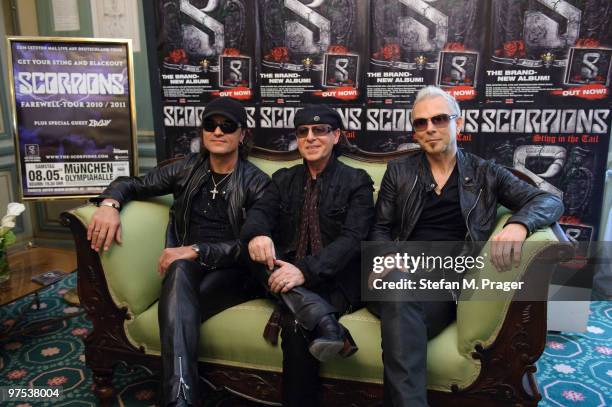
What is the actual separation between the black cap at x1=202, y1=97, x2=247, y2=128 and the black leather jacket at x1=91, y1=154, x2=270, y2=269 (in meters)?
0.21

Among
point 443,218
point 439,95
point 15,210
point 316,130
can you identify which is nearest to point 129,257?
point 15,210

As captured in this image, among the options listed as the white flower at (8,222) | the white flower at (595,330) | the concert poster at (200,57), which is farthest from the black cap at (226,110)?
the white flower at (595,330)

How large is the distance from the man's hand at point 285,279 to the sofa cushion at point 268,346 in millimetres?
148

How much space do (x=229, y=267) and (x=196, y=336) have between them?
36 cm

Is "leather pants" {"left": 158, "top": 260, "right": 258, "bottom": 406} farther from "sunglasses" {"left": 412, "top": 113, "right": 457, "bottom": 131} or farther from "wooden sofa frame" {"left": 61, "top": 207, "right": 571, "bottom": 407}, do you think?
"sunglasses" {"left": 412, "top": 113, "right": 457, "bottom": 131}

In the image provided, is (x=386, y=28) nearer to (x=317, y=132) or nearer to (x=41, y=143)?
(x=317, y=132)

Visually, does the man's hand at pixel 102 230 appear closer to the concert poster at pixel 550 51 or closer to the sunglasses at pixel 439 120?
the sunglasses at pixel 439 120

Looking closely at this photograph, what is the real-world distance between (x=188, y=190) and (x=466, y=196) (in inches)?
46.9

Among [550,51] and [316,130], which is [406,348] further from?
[550,51]

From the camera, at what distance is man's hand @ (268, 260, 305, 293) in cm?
169

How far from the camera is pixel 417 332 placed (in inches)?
59.8

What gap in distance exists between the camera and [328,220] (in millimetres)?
1915

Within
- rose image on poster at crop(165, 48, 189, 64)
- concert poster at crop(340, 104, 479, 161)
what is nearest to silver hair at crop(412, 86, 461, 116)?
concert poster at crop(340, 104, 479, 161)

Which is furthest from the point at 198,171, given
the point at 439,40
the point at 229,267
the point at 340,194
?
the point at 439,40
